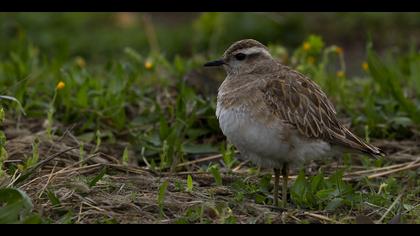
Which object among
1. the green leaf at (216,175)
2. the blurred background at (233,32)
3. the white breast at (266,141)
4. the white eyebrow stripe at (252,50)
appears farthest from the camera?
the blurred background at (233,32)

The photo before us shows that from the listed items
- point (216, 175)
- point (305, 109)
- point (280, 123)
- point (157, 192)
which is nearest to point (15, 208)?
point (157, 192)

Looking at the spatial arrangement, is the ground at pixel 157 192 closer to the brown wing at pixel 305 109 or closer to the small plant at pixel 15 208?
the small plant at pixel 15 208

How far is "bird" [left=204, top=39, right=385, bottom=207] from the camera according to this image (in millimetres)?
6297

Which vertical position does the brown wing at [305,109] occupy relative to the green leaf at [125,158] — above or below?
above

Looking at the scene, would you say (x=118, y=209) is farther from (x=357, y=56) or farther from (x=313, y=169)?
(x=357, y=56)

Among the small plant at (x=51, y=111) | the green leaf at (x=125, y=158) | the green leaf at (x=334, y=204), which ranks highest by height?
the small plant at (x=51, y=111)

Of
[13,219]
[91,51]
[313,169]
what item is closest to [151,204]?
[13,219]

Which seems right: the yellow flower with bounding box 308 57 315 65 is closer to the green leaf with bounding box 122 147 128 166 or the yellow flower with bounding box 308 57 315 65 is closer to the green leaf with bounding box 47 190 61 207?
the green leaf with bounding box 122 147 128 166

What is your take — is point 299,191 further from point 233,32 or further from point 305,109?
point 233,32

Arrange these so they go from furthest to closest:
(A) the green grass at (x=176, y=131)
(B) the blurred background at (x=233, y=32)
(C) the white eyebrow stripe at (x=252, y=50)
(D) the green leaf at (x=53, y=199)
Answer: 1. (B) the blurred background at (x=233, y=32)
2. (C) the white eyebrow stripe at (x=252, y=50)
3. (A) the green grass at (x=176, y=131)
4. (D) the green leaf at (x=53, y=199)

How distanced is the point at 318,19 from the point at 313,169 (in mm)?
6956

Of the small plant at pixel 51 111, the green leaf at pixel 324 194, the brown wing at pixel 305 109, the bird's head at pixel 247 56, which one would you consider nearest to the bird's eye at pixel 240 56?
the bird's head at pixel 247 56

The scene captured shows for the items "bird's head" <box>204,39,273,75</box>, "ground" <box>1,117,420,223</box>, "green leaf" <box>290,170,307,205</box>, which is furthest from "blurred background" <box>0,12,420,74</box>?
"green leaf" <box>290,170,307,205</box>

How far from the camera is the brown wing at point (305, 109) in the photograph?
6441 mm
